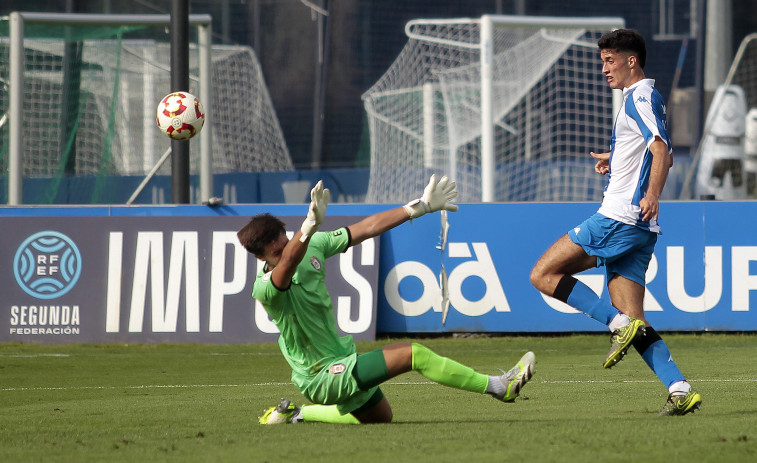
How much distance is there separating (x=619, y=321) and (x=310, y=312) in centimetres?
176

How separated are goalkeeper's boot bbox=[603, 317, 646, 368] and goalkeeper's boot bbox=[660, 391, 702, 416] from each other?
409mm

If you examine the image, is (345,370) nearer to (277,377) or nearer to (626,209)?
(626,209)

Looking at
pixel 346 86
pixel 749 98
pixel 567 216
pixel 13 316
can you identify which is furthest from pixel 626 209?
pixel 346 86

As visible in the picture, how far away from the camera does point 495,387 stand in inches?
249

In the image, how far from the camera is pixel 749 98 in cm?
2320

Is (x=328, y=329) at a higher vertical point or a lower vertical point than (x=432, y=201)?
lower

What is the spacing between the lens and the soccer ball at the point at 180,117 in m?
11.7

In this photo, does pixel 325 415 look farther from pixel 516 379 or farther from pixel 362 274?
pixel 362 274

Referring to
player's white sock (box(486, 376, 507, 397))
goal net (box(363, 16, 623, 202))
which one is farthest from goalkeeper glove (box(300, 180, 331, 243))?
goal net (box(363, 16, 623, 202))

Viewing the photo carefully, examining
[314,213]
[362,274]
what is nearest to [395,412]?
[314,213]

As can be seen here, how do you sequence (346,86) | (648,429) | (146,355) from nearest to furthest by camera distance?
(648,429) < (146,355) < (346,86)

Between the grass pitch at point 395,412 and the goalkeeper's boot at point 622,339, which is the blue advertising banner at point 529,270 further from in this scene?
the goalkeeper's boot at point 622,339

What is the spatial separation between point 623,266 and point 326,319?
1.84 meters

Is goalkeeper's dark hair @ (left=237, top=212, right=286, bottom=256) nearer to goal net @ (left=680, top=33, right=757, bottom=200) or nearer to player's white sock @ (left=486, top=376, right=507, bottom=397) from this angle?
player's white sock @ (left=486, top=376, right=507, bottom=397)
